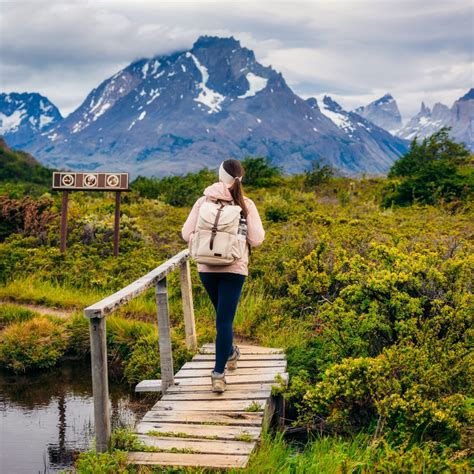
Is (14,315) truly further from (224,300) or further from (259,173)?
(259,173)

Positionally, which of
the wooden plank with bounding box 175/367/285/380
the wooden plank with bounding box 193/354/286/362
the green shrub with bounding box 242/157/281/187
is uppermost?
the green shrub with bounding box 242/157/281/187

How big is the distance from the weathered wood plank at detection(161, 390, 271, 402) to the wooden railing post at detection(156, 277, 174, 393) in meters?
0.23

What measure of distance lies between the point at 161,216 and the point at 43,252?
5.02 metres

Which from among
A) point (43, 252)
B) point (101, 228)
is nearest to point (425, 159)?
point (101, 228)

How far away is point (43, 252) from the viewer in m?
12.5

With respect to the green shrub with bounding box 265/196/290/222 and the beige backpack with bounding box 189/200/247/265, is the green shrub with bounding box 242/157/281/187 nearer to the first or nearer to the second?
the green shrub with bounding box 265/196/290/222

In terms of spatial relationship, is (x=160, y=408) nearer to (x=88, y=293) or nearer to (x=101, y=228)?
(x=88, y=293)

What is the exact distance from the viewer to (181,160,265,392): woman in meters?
5.93

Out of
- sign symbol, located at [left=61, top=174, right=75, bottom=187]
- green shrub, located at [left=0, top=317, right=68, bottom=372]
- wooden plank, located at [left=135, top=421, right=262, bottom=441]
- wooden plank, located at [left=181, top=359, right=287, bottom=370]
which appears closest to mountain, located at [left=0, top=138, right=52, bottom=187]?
sign symbol, located at [left=61, top=174, right=75, bottom=187]

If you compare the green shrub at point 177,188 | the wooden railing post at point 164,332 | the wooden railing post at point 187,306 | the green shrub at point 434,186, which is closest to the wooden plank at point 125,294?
the wooden railing post at point 164,332

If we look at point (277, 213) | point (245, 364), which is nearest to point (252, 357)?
point (245, 364)

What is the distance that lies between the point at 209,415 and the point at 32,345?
386cm

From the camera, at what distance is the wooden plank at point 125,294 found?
4.67 m

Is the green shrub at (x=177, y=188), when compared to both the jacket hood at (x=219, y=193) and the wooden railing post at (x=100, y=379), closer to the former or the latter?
the jacket hood at (x=219, y=193)
